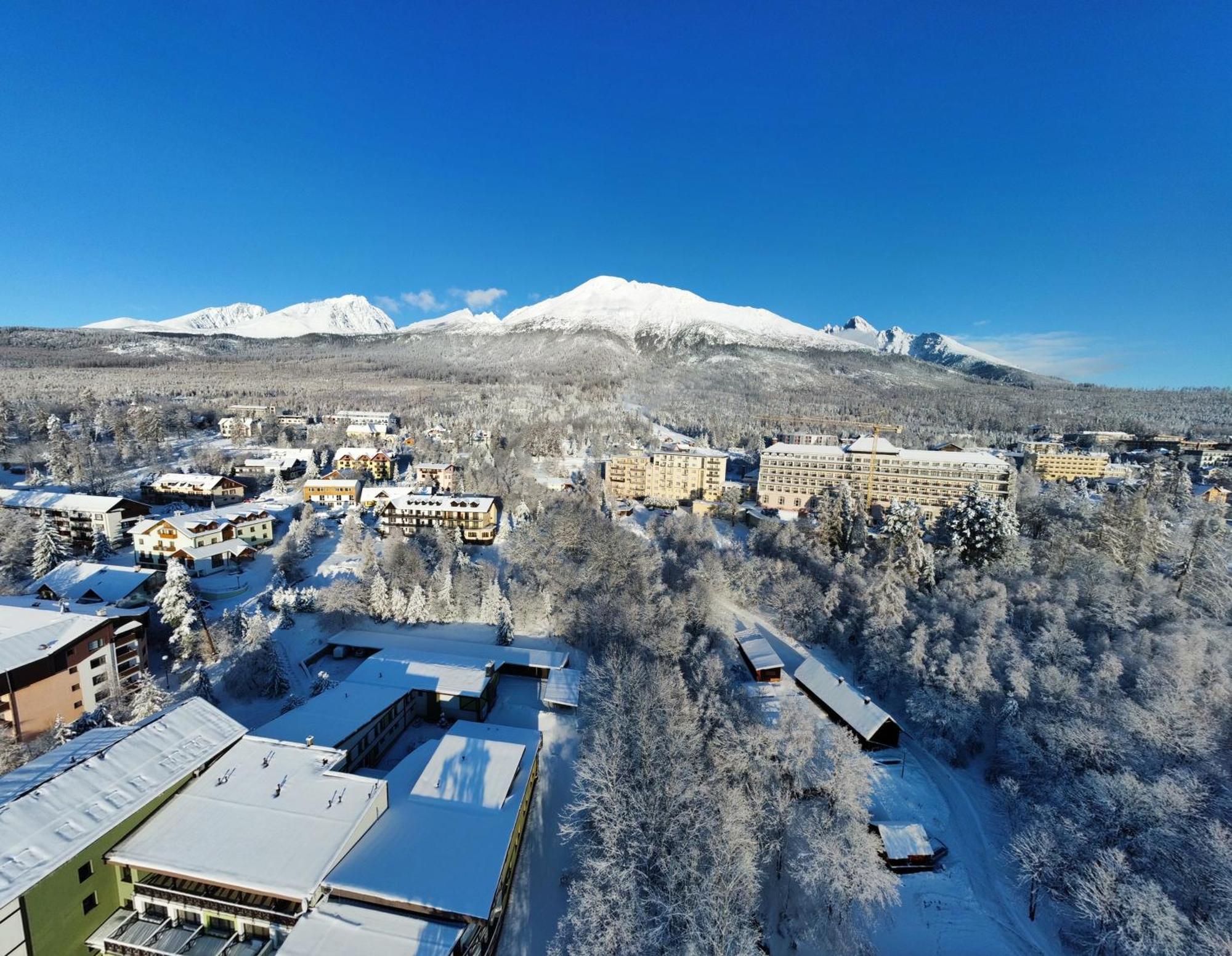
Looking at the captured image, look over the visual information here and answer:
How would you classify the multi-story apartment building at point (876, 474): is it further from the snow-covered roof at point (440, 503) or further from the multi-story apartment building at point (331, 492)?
the multi-story apartment building at point (331, 492)

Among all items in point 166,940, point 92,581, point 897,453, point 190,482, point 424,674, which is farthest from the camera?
point 897,453

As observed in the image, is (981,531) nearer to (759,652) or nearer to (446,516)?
(759,652)

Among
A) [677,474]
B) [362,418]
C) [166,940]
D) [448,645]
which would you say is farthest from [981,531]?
[362,418]

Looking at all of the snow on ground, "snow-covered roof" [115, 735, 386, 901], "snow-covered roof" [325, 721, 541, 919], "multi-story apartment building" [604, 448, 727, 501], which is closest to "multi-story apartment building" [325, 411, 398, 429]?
"multi-story apartment building" [604, 448, 727, 501]

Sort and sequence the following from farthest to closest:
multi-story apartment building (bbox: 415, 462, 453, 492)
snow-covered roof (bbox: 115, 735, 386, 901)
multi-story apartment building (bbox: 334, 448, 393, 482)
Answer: multi-story apartment building (bbox: 334, 448, 393, 482) < multi-story apartment building (bbox: 415, 462, 453, 492) < snow-covered roof (bbox: 115, 735, 386, 901)

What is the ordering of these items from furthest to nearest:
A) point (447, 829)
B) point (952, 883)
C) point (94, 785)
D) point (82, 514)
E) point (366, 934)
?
point (82, 514)
point (952, 883)
point (447, 829)
point (94, 785)
point (366, 934)

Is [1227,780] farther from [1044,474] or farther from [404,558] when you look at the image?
[1044,474]

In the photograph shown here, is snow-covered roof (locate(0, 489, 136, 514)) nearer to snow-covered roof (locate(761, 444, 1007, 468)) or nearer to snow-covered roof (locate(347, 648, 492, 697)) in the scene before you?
snow-covered roof (locate(347, 648, 492, 697))
